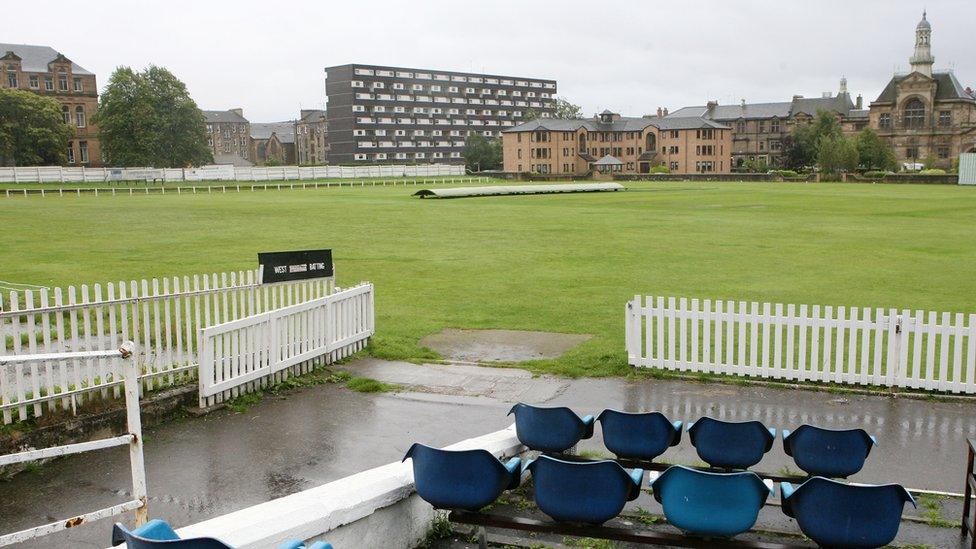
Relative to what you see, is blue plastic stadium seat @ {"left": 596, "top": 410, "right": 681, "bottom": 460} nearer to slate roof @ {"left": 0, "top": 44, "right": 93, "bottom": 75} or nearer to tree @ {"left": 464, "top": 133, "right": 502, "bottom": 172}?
slate roof @ {"left": 0, "top": 44, "right": 93, "bottom": 75}

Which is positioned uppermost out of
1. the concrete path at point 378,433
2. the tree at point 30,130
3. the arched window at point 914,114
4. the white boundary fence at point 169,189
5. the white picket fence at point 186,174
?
the arched window at point 914,114

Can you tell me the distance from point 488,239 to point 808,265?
39.6 feet

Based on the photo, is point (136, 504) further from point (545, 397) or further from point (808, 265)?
point (808, 265)

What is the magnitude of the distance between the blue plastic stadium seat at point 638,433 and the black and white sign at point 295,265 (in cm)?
673

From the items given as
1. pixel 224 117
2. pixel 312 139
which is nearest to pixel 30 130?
pixel 312 139

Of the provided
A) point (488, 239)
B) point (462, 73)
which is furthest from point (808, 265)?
point (462, 73)

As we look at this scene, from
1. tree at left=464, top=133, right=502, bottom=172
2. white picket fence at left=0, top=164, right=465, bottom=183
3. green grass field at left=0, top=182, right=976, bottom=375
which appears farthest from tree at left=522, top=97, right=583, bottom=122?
green grass field at left=0, top=182, right=976, bottom=375

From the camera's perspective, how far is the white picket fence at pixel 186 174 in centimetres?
7594

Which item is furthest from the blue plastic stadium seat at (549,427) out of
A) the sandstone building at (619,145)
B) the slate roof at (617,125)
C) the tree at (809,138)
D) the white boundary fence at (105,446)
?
the slate roof at (617,125)

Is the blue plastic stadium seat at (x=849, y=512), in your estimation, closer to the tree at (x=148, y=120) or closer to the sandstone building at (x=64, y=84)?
the tree at (x=148, y=120)

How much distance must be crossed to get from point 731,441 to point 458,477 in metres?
2.35

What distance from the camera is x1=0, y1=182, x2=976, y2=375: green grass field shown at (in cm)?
1784

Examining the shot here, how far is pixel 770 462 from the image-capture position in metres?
8.35

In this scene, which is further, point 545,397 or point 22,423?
point 545,397
